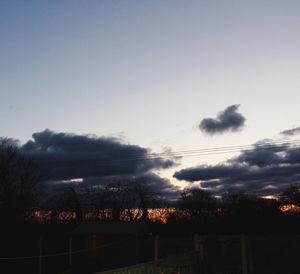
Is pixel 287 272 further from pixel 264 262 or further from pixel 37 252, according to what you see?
pixel 37 252

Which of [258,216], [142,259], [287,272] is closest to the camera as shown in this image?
[287,272]

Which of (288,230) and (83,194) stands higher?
(83,194)

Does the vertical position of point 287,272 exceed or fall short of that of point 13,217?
it falls short

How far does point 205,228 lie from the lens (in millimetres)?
45750

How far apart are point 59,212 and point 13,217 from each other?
24.8 metres

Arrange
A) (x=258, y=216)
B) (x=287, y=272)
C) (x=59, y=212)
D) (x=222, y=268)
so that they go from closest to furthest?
(x=222, y=268)
(x=287, y=272)
(x=258, y=216)
(x=59, y=212)

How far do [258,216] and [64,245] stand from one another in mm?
25257

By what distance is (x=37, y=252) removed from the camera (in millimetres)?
32094

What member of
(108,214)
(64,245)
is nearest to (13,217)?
(64,245)

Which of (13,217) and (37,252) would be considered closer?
(37,252)

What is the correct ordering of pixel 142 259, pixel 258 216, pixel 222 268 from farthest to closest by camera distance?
pixel 258 216
pixel 142 259
pixel 222 268

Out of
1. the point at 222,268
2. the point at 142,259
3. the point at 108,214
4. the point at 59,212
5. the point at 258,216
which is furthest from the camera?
the point at 108,214

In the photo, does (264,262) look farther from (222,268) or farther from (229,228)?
(229,228)

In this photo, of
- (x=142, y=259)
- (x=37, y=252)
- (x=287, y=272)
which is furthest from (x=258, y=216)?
(x=287, y=272)
